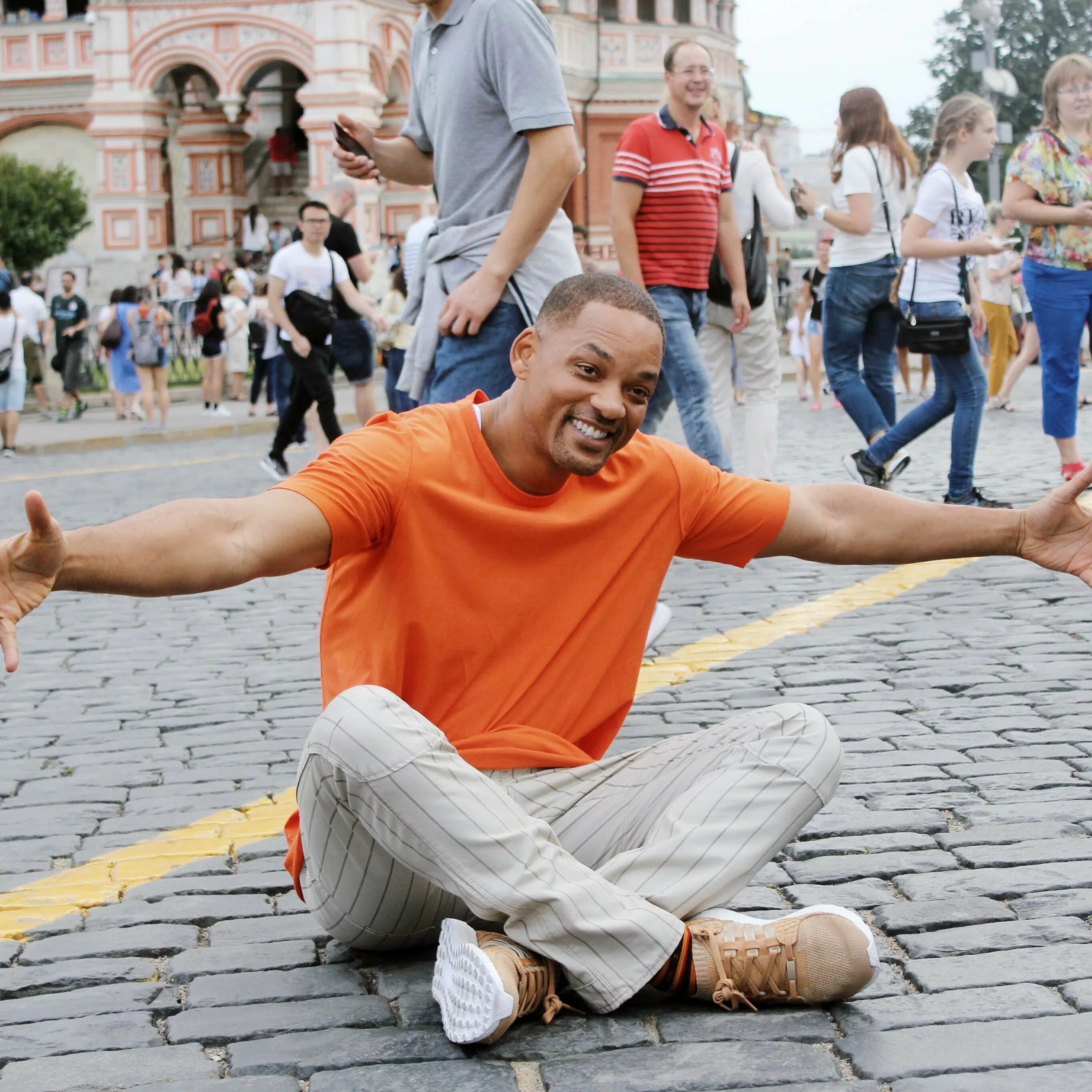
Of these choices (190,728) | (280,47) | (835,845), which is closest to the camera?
(835,845)

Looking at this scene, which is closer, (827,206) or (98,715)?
(98,715)

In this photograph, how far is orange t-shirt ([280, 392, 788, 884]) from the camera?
10.3 feet

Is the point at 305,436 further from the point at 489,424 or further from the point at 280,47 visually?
the point at 280,47

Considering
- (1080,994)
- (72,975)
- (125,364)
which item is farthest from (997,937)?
(125,364)

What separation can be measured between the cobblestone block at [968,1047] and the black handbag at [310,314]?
31.7 feet

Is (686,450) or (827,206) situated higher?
(827,206)

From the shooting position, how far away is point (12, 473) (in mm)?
14422

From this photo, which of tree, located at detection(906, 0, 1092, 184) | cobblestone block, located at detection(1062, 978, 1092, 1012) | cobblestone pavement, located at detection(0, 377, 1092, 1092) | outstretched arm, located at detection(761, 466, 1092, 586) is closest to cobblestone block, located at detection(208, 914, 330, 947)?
cobblestone pavement, located at detection(0, 377, 1092, 1092)

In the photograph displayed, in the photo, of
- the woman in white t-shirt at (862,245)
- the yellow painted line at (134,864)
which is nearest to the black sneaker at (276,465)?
the woman in white t-shirt at (862,245)

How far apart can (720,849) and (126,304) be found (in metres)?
17.8

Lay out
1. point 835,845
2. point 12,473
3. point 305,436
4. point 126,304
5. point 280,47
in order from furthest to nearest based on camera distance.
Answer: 1. point 280,47
2. point 126,304
3. point 305,436
4. point 12,473
5. point 835,845

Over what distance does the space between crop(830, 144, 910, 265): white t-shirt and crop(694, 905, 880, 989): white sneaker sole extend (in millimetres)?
6813

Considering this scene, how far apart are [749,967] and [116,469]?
40.2 ft

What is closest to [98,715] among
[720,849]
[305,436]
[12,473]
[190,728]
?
[190,728]
